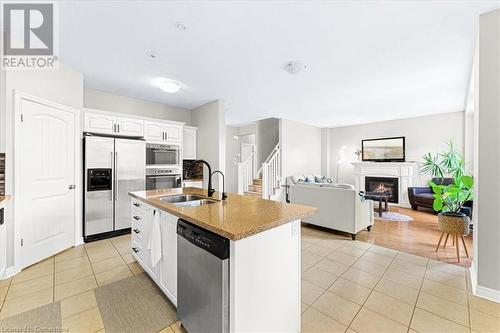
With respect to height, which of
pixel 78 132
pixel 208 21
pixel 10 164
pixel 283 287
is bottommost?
pixel 283 287

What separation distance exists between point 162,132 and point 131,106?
90 cm

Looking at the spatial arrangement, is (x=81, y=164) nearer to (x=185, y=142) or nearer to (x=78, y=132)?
(x=78, y=132)

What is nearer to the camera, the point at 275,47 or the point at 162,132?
the point at 275,47

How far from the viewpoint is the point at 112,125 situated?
3678 millimetres

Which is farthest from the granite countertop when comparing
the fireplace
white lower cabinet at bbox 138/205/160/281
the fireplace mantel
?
the fireplace mantel

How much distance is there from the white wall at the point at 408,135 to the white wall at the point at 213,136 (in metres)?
5.01

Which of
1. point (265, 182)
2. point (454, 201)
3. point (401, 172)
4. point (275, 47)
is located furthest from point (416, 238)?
point (275, 47)

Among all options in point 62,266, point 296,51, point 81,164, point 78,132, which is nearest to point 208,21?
point 296,51

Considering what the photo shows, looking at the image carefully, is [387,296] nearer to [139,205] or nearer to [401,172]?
[139,205]

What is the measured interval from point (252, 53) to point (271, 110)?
2.83 meters

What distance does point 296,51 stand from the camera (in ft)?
8.57

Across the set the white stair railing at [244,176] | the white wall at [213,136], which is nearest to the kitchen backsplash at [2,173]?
the white wall at [213,136]

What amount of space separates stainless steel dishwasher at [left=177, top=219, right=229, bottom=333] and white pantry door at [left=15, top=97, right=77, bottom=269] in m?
2.31

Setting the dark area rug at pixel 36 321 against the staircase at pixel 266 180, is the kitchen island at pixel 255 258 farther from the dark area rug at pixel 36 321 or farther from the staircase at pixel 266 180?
the staircase at pixel 266 180
